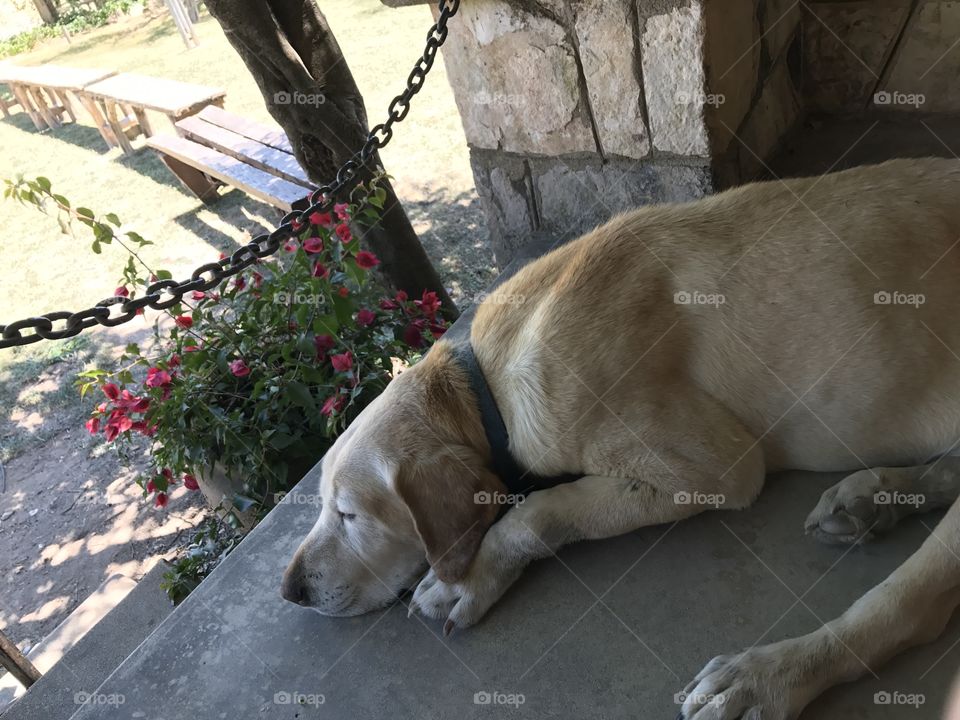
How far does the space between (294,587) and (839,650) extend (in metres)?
1.47

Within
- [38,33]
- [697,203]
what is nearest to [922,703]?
[697,203]

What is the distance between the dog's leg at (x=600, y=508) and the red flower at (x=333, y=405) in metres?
1.18

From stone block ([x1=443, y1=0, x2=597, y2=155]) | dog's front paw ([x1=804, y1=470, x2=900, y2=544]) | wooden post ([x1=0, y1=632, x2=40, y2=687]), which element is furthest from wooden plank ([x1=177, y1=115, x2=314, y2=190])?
dog's front paw ([x1=804, y1=470, x2=900, y2=544])

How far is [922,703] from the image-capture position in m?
1.67

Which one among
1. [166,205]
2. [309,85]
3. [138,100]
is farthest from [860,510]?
[138,100]

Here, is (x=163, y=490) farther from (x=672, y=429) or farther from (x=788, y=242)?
(x=788, y=242)

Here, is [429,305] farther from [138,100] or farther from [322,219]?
[138,100]

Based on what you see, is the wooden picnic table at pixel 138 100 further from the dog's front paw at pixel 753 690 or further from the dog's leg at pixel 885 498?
the dog's front paw at pixel 753 690

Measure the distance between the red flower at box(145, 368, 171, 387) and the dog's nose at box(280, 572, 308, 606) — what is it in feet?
4.90

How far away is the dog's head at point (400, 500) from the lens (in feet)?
6.74

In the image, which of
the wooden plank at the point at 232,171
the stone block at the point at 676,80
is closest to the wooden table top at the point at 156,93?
the wooden plank at the point at 232,171

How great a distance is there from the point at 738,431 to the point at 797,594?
0.45 metres

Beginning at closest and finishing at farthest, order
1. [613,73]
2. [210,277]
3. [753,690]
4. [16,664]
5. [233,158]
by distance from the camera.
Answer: [753,690] < [210,277] < [613,73] < [16,664] < [233,158]

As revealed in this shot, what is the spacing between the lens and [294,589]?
2.23 meters
